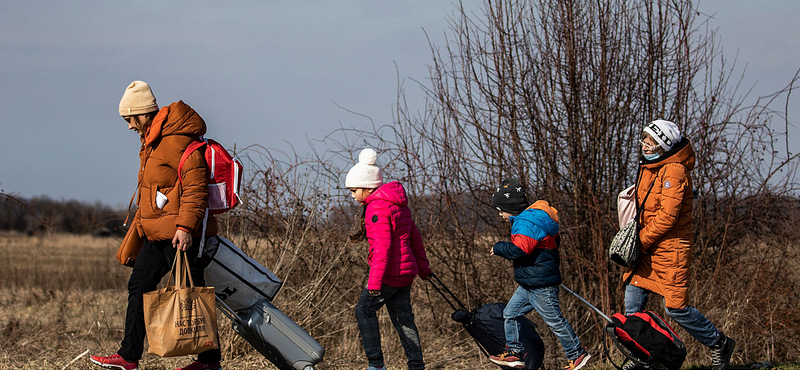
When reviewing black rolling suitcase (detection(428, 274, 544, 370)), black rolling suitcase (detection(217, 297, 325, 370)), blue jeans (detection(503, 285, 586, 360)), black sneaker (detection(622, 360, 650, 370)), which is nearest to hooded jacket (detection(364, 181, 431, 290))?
black rolling suitcase (detection(428, 274, 544, 370))

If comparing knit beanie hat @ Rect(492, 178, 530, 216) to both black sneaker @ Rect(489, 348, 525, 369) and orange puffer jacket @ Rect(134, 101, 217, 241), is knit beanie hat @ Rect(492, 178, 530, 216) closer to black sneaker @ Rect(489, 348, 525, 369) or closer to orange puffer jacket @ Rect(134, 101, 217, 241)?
black sneaker @ Rect(489, 348, 525, 369)

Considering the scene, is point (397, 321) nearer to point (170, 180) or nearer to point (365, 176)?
point (365, 176)

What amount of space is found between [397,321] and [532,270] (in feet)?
3.27

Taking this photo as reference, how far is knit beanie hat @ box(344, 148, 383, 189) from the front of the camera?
431 cm

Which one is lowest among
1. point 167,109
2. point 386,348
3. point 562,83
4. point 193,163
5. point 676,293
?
point 386,348

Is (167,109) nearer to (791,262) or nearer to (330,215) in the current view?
(330,215)

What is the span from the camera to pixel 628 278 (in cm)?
434

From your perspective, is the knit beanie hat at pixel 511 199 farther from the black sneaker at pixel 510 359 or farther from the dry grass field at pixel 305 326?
the dry grass field at pixel 305 326

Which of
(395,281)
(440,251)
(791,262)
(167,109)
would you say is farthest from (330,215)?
(791,262)

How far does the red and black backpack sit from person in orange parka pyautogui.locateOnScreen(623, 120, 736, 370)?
230mm

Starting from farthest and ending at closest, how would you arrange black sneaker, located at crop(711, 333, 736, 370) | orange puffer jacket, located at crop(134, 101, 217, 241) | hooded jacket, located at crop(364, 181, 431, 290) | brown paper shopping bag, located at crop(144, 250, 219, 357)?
black sneaker, located at crop(711, 333, 736, 370)
hooded jacket, located at crop(364, 181, 431, 290)
orange puffer jacket, located at crop(134, 101, 217, 241)
brown paper shopping bag, located at crop(144, 250, 219, 357)

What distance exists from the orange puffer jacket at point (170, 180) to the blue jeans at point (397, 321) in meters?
1.24

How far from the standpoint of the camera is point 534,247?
4129 millimetres

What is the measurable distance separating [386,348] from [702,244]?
326 cm
